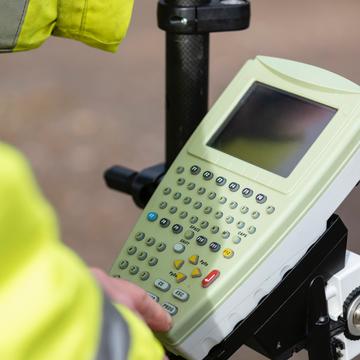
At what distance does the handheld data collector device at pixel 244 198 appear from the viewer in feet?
Result: 4.43

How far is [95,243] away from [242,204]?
202cm

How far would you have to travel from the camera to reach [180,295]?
53.7 inches

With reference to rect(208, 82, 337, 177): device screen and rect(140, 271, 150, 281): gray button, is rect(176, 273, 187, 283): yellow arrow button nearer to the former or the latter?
rect(140, 271, 150, 281): gray button

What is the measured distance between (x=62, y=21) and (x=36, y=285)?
32.0 inches

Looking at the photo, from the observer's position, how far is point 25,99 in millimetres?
4289

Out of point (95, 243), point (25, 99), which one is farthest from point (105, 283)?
point (25, 99)

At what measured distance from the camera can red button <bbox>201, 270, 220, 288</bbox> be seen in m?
1.35

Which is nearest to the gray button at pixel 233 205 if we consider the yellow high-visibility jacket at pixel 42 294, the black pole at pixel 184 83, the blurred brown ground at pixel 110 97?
the black pole at pixel 184 83

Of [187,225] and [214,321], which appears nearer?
[214,321]

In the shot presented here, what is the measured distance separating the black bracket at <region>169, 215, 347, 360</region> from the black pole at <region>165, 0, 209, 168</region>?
0.34 metres

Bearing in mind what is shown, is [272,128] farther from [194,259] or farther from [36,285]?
[36,285]

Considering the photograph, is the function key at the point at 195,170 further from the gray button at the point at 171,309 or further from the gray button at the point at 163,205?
the gray button at the point at 171,309

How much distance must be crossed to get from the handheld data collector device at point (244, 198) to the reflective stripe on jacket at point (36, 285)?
1.73 feet

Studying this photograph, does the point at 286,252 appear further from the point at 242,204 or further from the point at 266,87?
the point at 266,87
